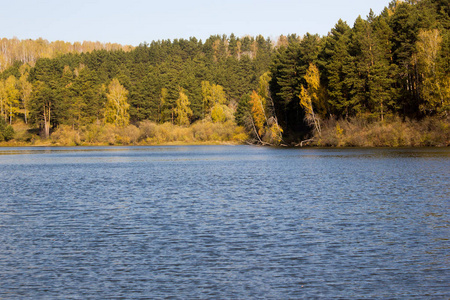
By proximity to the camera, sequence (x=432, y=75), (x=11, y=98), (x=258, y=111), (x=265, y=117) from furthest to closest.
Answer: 1. (x=11, y=98)
2. (x=258, y=111)
3. (x=265, y=117)
4. (x=432, y=75)

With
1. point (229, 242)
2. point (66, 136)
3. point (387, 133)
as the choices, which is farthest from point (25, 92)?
point (229, 242)

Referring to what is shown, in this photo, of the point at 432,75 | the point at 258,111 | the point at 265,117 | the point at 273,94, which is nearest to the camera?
the point at 432,75

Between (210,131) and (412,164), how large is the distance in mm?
82566

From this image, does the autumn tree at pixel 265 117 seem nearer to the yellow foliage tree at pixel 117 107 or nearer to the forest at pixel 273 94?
the forest at pixel 273 94

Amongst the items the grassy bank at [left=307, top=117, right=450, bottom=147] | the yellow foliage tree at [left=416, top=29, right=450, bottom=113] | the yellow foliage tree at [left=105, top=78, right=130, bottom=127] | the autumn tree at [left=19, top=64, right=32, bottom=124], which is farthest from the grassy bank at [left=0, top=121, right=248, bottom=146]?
the yellow foliage tree at [left=416, top=29, right=450, bottom=113]

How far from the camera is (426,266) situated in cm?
1243

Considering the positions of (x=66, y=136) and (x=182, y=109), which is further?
(x=182, y=109)

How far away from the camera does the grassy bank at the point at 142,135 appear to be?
121812 millimetres

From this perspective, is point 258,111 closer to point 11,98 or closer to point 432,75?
point 432,75

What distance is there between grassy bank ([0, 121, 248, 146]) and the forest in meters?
0.28

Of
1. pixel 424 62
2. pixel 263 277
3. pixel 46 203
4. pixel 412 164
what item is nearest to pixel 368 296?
pixel 263 277

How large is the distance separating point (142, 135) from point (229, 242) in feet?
363

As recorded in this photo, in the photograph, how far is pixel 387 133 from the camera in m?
75.0

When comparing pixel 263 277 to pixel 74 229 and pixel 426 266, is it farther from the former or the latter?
pixel 74 229
